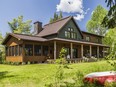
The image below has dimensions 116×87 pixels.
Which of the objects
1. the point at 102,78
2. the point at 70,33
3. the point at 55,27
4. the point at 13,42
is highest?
the point at 55,27

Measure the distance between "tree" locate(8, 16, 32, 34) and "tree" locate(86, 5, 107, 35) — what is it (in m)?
17.2

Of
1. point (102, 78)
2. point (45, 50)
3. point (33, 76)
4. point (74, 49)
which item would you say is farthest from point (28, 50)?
point (102, 78)


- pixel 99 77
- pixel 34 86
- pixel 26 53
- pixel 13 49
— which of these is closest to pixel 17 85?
pixel 34 86

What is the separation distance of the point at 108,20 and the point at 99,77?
301 cm

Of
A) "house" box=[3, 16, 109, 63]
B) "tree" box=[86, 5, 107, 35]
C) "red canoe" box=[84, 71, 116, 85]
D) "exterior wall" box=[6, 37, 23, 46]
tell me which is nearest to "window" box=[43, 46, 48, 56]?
"house" box=[3, 16, 109, 63]

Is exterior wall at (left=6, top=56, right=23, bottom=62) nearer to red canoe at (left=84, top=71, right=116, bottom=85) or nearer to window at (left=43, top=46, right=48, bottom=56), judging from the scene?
window at (left=43, top=46, right=48, bottom=56)

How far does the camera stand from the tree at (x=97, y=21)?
5301cm

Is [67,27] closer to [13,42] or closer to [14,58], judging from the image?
[13,42]

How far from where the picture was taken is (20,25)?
48.7 m

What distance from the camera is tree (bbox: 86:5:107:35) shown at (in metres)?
53.0

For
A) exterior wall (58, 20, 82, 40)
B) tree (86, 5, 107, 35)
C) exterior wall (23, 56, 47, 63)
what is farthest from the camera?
tree (86, 5, 107, 35)

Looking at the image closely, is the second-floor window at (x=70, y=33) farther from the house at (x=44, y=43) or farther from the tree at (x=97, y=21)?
the tree at (x=97, y=21)

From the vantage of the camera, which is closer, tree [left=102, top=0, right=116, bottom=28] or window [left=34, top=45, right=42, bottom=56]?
tree [left=102, top=0, right=116, bottom=28]

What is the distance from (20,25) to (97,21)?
20.7 m
